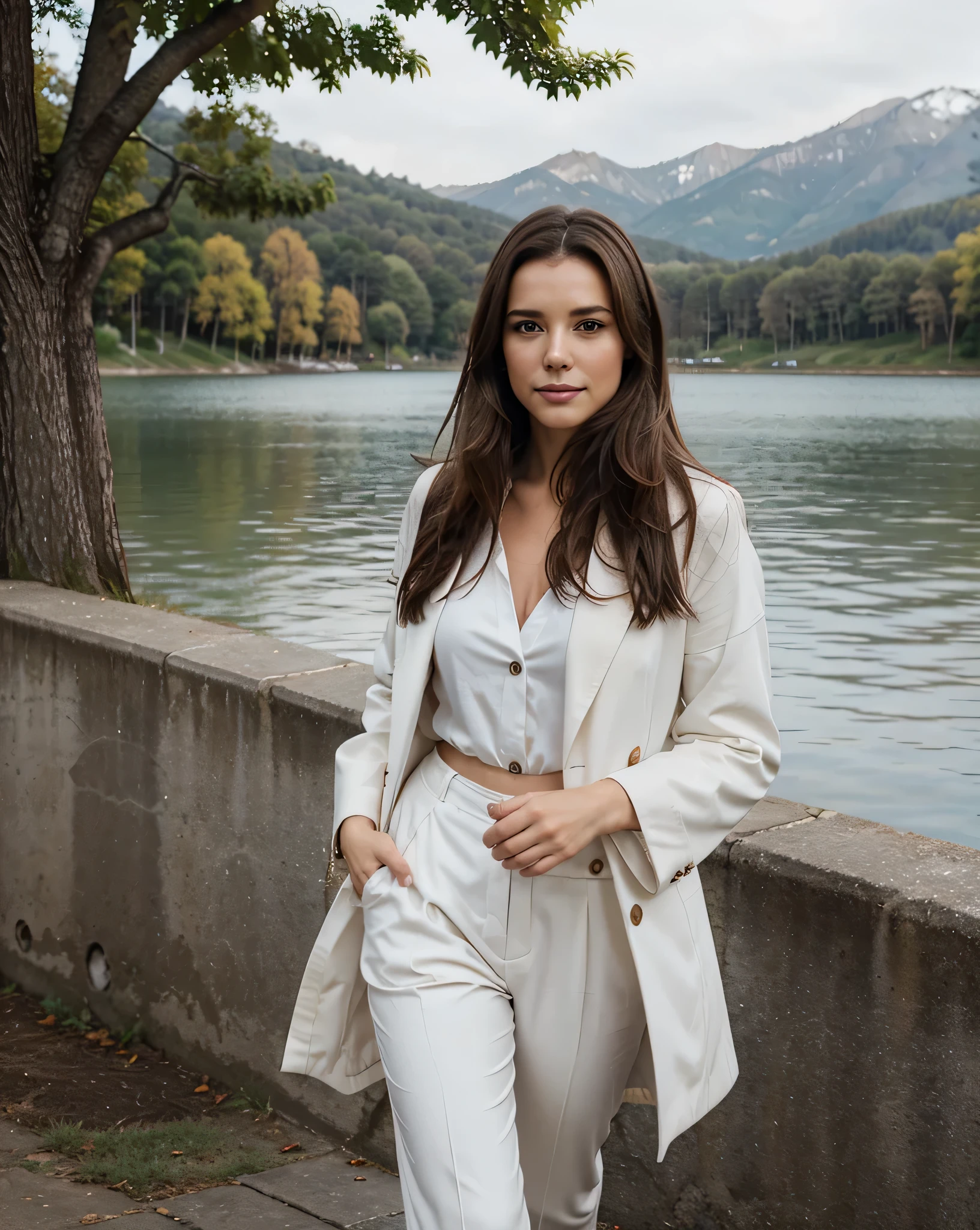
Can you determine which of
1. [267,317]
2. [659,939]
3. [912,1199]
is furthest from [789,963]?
[267,317]

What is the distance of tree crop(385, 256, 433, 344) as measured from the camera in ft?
353

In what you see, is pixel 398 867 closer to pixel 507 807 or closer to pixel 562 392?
pixel 507 807

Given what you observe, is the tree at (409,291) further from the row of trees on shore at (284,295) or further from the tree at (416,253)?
the tree at (416,253)

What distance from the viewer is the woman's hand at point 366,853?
2.05 meters

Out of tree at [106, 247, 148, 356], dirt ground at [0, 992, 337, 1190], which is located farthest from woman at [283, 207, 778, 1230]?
tree at [106, 247, 148, 356]

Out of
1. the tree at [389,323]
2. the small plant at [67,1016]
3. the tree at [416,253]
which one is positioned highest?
the tree at [416,253]

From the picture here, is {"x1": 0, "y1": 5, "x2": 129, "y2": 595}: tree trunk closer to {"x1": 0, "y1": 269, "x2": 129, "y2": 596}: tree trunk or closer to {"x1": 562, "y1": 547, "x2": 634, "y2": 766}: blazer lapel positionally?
{"x1": 0, "y1": 269, "x2": 129, "y2": 596}: tree trunk

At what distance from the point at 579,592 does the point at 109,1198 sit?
2.40 meters

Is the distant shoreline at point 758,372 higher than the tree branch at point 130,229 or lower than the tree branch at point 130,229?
higher

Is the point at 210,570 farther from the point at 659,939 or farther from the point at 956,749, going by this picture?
the point at 659,939

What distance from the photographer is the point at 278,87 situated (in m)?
8.78

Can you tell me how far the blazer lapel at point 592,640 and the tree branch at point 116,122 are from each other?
17.6 ft

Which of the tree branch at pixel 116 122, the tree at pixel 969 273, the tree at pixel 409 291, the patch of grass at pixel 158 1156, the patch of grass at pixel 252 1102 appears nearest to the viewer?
the patch of grass at pixel 158 1156

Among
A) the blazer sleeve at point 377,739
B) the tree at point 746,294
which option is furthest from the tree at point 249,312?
the blazer sleeve at point 377,739
